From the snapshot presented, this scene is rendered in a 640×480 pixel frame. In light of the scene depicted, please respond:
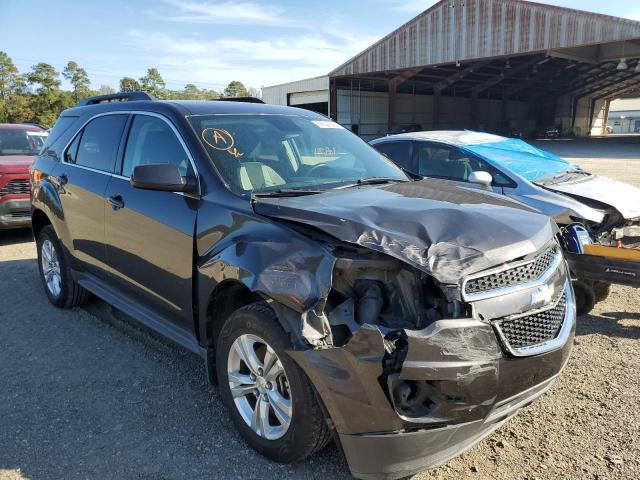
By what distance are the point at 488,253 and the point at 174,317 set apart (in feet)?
6.89

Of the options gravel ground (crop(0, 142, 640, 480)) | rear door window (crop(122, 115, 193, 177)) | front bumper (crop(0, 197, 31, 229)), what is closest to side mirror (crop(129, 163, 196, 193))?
rear door window (crop(122, 115, 193, 177))

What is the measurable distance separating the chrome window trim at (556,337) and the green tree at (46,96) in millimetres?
44656

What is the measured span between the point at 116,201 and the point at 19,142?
724 cm

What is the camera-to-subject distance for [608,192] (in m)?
5.59

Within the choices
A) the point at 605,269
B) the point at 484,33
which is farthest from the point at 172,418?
the point at 484,33

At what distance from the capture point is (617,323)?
4703 mm

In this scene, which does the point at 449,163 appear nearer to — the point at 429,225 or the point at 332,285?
the point at 429,225

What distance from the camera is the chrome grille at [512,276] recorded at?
2.33 m

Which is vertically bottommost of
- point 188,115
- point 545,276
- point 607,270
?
point 607,270

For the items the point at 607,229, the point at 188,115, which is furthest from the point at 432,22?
the point at 188,115

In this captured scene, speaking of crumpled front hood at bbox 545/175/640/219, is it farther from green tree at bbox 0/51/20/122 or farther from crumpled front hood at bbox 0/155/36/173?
green tree at bbox 0/51/20/122

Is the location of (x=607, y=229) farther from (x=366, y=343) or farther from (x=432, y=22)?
(x=432, y=22)

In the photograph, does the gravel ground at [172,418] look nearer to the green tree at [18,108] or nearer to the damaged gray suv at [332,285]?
the damaged gray suv at [332,285]

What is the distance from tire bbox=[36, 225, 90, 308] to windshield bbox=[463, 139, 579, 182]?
4.77 meters
